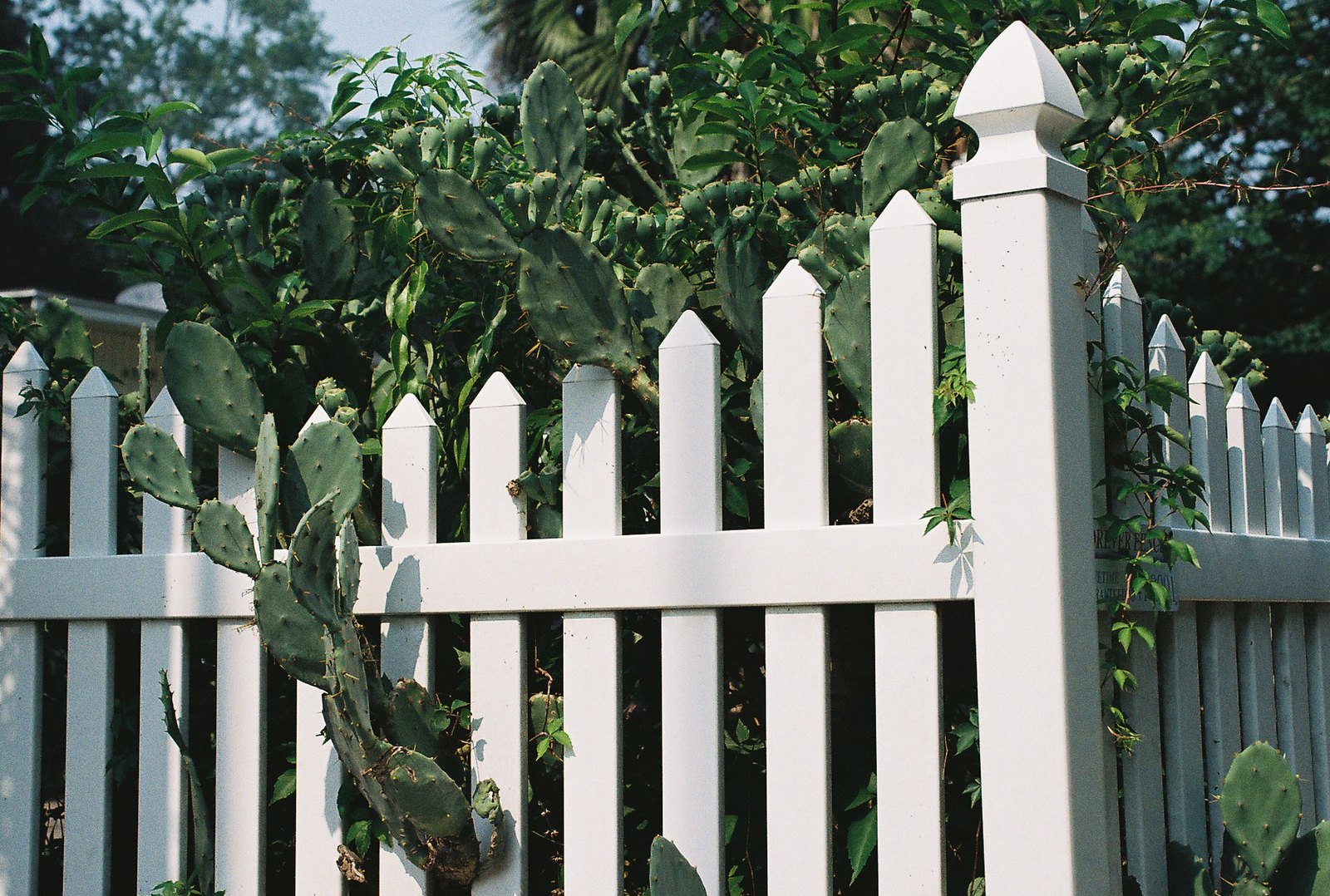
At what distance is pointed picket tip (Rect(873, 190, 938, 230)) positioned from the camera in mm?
1918

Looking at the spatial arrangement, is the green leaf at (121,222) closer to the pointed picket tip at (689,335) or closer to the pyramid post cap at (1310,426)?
the pointed picket tip at (689,335)

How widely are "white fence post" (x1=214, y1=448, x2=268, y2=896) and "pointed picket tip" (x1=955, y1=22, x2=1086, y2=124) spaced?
4.68 feet

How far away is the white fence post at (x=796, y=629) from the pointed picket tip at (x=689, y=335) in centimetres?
9

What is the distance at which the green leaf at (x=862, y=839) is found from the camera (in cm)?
192

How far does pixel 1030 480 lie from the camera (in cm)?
177

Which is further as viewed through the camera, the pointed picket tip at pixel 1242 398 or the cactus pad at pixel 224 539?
the pointed picket tip at pixel 1242 398

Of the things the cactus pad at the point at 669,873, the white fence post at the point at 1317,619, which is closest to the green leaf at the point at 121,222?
the cactus pad at the point at 669,873

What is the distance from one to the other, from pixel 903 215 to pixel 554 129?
642 mm

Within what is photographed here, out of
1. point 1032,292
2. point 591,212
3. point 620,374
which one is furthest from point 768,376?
point 591,212

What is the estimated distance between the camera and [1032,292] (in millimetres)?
1798

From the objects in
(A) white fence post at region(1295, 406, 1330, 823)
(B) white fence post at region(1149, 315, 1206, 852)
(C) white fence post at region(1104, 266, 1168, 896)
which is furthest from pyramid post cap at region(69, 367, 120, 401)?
(A) white fence post at region(1295, 406, 1330, 823)

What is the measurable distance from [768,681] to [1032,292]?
653 millimetres

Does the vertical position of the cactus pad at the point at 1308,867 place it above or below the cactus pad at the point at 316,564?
below

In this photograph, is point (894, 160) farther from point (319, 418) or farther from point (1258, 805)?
point (1258, 805)
